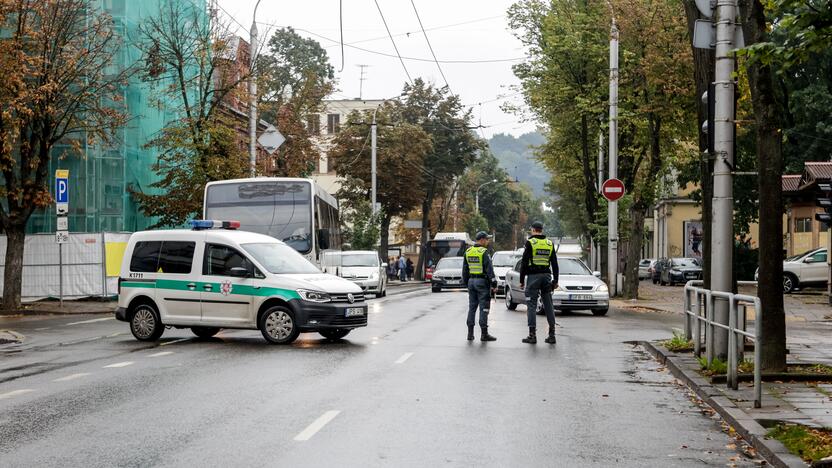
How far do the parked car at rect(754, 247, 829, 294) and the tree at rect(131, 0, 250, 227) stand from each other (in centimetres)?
2146

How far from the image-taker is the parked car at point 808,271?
41.3 metres

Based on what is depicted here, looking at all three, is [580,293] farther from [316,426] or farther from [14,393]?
[316,426]

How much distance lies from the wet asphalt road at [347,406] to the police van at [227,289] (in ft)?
1.42

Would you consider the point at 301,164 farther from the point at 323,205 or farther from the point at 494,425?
the point at 494,425

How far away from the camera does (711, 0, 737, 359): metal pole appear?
42.8 feet

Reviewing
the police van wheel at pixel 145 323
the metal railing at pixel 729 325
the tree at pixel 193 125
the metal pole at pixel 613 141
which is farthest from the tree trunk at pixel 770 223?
the tree at pixel 193 125

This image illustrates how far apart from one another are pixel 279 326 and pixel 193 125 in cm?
1685

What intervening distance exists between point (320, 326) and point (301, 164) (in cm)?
2804

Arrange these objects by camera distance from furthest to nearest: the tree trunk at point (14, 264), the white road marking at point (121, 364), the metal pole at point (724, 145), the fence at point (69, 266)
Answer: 1. the fence at point (69, 266)
2. the tree trunk at point (14, 264)
3. the white road marking at point (121, 364)
4. the metal pole at point (724, 145)

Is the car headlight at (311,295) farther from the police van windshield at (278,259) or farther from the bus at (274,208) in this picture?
the bus at (274,208)

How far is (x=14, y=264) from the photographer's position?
27719mm

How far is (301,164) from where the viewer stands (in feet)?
145

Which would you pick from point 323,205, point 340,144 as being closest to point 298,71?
point 340,144

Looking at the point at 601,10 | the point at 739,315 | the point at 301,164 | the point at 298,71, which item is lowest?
the point at 739,315
